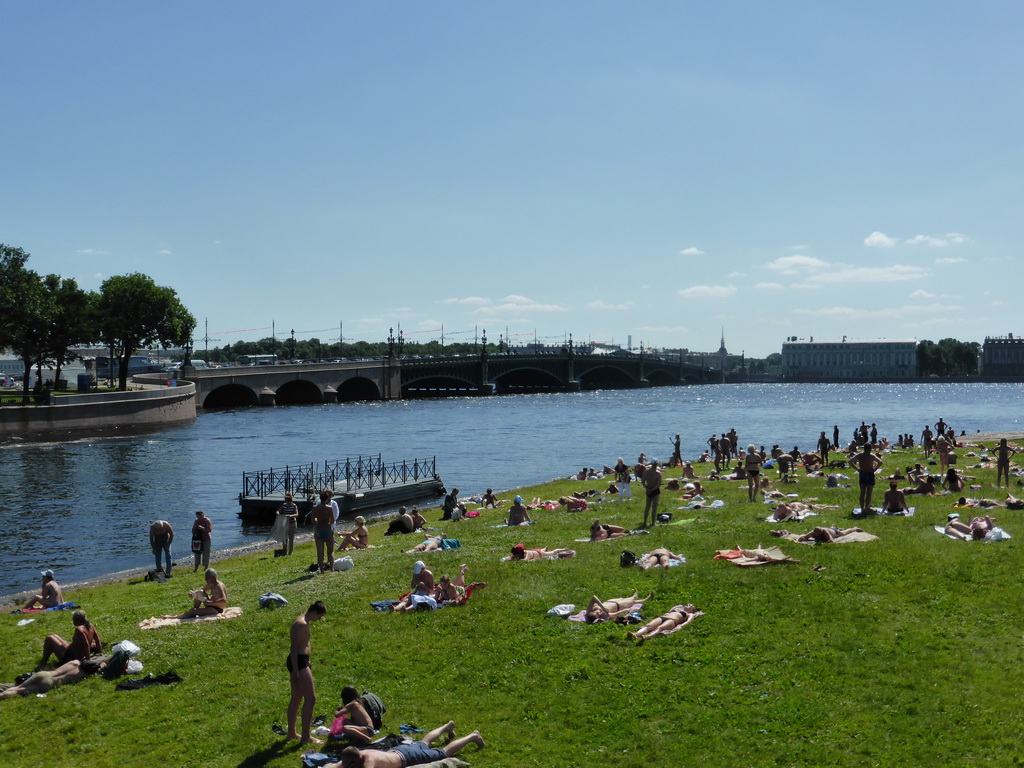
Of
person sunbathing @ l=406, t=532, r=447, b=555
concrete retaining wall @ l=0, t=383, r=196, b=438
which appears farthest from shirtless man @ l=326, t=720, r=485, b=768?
concrete retaining wall @ l=0, t=383, r=196, b=438

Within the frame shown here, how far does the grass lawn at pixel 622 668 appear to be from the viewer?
32.3ft

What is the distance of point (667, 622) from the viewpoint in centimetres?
1305

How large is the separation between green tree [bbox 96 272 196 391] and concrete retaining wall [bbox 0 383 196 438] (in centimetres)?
832

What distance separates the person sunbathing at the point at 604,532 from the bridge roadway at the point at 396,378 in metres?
88.6

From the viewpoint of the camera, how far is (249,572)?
21047 millimetres

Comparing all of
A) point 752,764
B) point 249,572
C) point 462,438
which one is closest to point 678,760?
point 752,764

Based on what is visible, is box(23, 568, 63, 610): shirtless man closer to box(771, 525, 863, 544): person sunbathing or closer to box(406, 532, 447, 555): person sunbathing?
box(406, 532, 447, 555): person sunbathing

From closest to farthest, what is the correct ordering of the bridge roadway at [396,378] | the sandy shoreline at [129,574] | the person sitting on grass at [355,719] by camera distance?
the person sitting on grass at [355,719]
the sandy shoreline at [129,574]
the bridge roadway at [396,378]

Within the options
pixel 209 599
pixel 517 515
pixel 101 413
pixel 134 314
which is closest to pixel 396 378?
pixel 134 314

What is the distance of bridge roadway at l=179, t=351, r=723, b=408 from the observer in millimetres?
110500

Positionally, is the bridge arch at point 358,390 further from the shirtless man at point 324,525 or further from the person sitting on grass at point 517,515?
the shirtless man at point 324,525

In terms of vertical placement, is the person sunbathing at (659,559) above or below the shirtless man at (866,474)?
below

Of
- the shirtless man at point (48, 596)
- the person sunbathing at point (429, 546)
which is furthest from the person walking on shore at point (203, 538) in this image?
the person sunbathing at point (429, 546)

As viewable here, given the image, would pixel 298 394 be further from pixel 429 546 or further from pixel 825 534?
pixel 825 534
